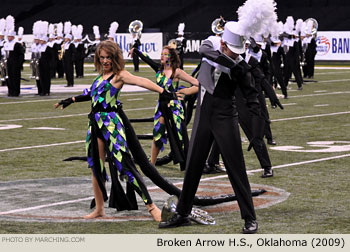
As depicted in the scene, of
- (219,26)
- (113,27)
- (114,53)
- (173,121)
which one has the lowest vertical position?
(113,27)

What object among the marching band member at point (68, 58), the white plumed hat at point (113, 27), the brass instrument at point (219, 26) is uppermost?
the brass instrument at point (219, 26)

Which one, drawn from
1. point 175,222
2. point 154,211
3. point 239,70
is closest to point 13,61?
point 154,211

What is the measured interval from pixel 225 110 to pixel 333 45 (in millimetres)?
38324

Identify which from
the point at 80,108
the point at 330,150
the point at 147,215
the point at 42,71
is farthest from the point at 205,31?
the point at 147,215

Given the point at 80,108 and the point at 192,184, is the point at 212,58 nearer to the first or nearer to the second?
the point at 192,184

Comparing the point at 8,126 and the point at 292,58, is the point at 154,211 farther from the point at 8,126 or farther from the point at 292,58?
the point at 292,58

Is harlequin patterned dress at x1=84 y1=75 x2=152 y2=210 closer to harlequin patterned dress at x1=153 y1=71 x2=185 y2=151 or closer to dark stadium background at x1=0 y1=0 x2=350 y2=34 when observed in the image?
harlequin patterned dress at x1=153 y1=71 x2=185 y2=151

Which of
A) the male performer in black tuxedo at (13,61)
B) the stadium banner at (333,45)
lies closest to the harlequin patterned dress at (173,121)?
the male performer in black tuxedo at (13,61)

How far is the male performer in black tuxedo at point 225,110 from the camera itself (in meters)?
8.30

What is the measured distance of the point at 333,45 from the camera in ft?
151

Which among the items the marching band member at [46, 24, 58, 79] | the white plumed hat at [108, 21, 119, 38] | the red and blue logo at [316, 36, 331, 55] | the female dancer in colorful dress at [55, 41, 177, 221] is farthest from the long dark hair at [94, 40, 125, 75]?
the red and blue logo at [316, 36, 331, 55]

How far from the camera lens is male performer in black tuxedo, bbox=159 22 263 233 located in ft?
27.2

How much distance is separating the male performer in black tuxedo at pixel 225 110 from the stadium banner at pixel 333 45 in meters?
37.0

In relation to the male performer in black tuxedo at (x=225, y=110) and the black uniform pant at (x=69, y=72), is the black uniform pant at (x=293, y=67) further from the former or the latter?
the male performer in black tuxedo at (x=225, y=110)
